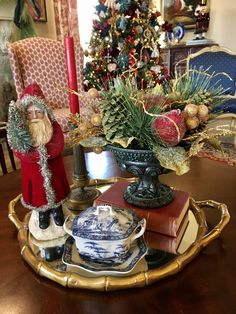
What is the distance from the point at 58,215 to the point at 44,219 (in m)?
0.03

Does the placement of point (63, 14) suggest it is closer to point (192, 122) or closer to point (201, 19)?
point (201, 19)

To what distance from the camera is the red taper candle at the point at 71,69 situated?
0.61 meters

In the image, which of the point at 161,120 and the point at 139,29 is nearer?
the point at 161,120

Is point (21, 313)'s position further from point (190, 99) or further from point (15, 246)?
point (190, 99)

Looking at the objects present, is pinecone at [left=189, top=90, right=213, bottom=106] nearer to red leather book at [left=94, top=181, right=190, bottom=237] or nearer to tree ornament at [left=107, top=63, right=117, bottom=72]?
red leather book at [left=94, top=181, right=190, bottom=237]

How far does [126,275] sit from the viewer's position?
1.63ft

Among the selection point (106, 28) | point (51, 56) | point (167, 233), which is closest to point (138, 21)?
point (106, 28)

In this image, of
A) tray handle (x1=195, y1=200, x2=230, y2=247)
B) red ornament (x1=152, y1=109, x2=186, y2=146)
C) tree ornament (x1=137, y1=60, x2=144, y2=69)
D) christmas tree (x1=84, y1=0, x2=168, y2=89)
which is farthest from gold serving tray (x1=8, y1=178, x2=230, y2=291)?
tree ornament (x1=137, y1=60, x2=144, y2=69)

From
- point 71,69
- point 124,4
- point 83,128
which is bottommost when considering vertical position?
point 83,128

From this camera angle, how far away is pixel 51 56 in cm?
257

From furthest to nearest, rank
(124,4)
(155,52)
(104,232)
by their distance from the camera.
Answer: (155,52), (124,4), (104,232)

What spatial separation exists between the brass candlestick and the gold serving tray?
14 cm

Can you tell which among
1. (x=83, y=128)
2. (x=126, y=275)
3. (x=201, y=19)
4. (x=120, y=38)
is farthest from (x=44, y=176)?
A: (x=201, y=19)

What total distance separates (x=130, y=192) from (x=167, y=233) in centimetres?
12
